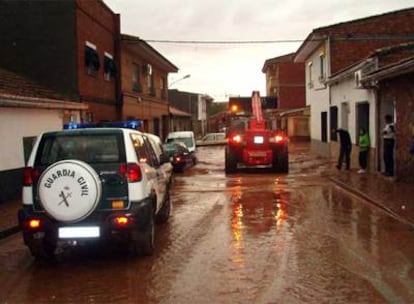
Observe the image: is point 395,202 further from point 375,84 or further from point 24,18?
point 24,18

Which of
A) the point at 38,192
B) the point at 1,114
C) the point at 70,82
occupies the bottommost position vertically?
the point at 38,192

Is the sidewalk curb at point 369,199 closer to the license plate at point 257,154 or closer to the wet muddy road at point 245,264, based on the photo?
the wet muddy road at point 245,264

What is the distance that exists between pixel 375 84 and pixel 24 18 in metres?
11.5

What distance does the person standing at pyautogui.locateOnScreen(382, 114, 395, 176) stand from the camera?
1709 centimetres

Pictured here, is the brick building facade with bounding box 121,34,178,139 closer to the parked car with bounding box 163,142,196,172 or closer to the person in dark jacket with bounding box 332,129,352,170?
the parked car with bounding box 163,142,196,172

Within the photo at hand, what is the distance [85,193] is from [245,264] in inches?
84.7

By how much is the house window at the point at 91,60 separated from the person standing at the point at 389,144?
10047 millimetres

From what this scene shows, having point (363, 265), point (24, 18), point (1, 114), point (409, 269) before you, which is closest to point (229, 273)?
point (363, 265)

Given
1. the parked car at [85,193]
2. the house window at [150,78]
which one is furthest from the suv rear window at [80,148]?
the house window at [150,78]

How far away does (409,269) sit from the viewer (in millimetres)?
7172

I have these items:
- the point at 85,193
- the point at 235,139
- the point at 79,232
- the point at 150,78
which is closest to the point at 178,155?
the point at 235,139

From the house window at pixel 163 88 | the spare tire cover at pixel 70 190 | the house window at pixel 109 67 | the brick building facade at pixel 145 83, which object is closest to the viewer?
the spare tire cover at pixel 70 190

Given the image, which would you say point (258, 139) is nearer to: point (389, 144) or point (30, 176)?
point (389, 144)

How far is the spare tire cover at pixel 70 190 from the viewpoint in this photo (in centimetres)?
710
